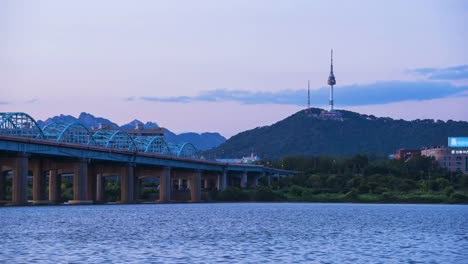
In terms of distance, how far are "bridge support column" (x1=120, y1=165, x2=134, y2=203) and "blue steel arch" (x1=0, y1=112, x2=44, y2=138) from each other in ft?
69.3

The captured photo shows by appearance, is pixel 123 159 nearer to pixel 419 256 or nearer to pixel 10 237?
pixel 10 237

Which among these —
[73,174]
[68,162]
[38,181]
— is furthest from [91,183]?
[68,162]

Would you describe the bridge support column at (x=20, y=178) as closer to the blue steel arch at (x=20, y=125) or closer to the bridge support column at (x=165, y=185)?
the blue steel arch at (x=20, y=125)

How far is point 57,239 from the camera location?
69188 mm

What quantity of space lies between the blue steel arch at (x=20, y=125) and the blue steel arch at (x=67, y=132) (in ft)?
14.8

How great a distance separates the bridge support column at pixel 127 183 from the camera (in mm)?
171500

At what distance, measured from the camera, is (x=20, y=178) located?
5231 inches

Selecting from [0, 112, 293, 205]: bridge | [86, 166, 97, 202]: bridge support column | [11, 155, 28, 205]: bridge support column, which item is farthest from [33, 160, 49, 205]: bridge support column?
[11, 155, 28, 205]: bridge support column

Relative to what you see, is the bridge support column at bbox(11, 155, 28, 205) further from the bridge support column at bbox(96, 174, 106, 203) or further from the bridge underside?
the bridge support column at bbox(96, 174, 106, 203)

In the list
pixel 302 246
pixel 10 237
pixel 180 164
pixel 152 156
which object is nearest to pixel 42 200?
pixel 152 156

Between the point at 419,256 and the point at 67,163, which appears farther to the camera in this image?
the point at 67,163

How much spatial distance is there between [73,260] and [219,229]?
34148mm

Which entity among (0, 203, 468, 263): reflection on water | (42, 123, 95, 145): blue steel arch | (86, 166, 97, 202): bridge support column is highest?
(42, 123, 95, 145): blue steel arch

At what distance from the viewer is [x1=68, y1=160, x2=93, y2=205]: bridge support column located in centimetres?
15088
